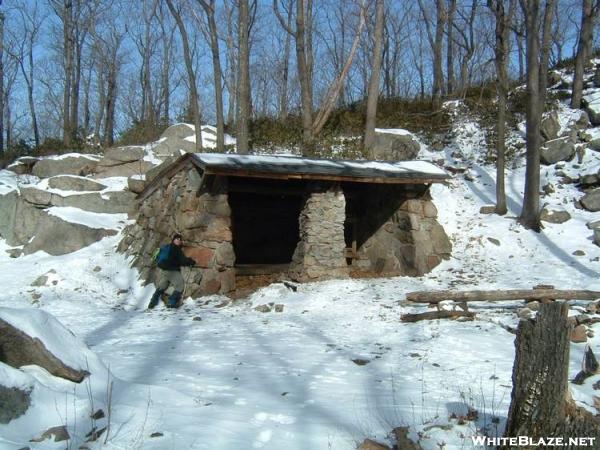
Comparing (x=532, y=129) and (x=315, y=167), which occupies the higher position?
(x=532, y=129)

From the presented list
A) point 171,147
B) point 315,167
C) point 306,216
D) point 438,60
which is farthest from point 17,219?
point 438,60

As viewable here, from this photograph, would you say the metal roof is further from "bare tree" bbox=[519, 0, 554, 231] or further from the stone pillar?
"bare tree" bbox=[519, 0, 554, 231]

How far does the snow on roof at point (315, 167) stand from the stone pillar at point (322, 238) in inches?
23.8

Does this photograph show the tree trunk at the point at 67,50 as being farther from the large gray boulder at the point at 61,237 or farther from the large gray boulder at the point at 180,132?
the large gray boulder at the point at 61,237

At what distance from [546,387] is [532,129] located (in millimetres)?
10572

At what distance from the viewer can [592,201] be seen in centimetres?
1290

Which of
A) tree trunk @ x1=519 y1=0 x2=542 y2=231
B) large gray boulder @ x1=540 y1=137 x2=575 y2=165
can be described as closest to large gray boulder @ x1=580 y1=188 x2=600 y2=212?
tree trunk @ x1=519 y1=0 x2=542 y2=231

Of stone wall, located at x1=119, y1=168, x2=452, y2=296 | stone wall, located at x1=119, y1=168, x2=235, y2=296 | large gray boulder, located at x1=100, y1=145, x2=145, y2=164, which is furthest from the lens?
large gray boulder, located at x1=100, y1=145, x2=145, y2=164

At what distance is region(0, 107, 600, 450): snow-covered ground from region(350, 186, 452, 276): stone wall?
52 cm

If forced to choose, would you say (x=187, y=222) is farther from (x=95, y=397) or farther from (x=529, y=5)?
(x=529, y=5)

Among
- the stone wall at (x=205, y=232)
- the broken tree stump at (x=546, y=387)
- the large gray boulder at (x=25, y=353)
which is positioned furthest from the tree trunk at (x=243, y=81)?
the broken tree stump at (x=546, y=387)

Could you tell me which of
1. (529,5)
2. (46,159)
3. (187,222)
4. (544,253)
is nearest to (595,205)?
(544,253)

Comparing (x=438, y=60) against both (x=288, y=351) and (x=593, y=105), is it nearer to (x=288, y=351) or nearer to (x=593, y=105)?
(x=593, y=105)

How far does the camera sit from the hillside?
142 inches
